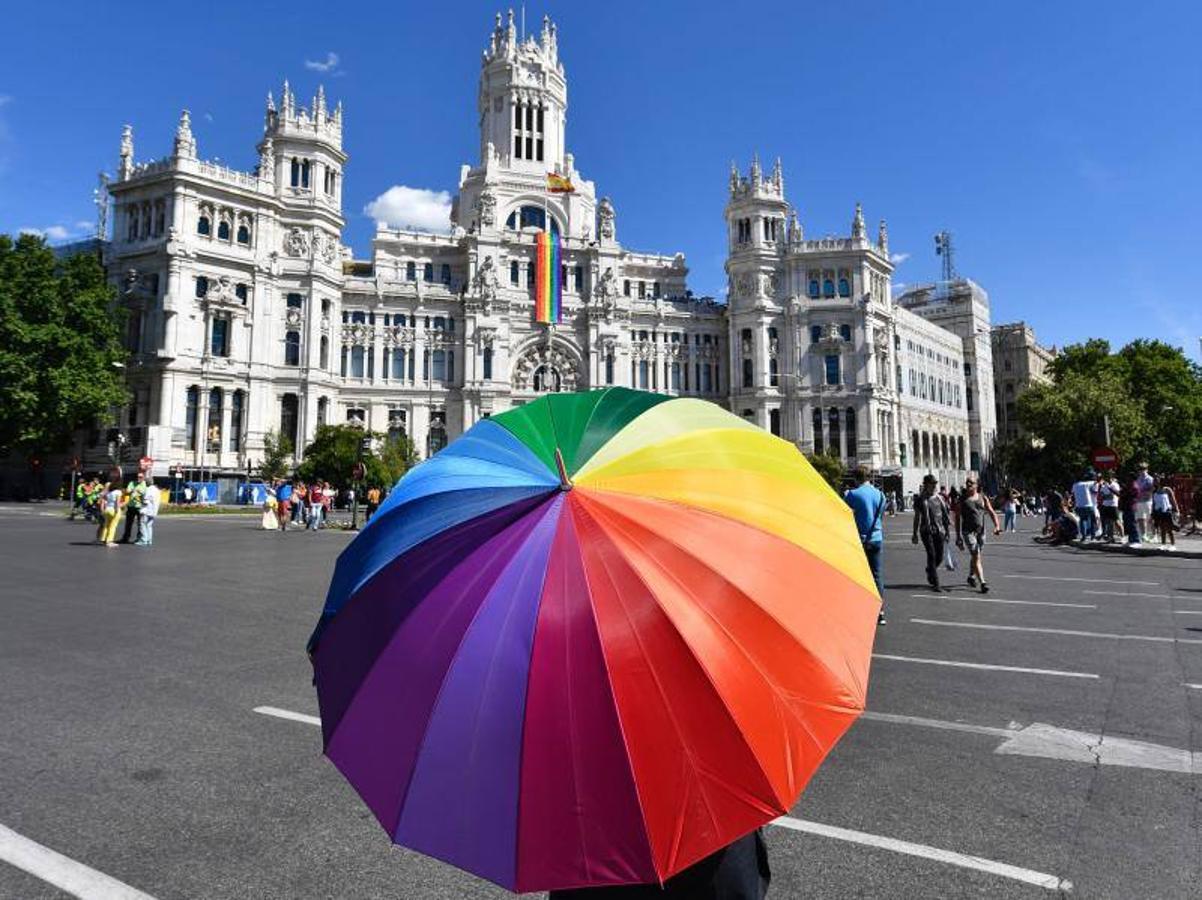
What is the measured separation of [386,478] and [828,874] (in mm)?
42262

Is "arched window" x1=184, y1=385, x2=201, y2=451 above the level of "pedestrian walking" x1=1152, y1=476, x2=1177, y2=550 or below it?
above

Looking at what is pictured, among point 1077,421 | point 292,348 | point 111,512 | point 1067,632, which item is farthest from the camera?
point 292,348

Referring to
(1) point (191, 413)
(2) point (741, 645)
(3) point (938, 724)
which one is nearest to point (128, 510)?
(3) point (938, 724)

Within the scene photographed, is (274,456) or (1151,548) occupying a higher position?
(274,456)

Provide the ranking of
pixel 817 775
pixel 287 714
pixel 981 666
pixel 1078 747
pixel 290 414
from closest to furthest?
pixel 817 775, pixel 1078 747, pixel 287 714, pixel 981 666, pixel 290 414

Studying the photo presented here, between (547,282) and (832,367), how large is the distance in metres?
27.2

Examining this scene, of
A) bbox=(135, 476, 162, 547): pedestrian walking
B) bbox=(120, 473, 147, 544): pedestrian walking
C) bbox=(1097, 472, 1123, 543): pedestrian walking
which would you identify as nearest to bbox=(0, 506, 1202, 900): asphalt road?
bbox=(135, 476, 162, 547): pedestrian walking

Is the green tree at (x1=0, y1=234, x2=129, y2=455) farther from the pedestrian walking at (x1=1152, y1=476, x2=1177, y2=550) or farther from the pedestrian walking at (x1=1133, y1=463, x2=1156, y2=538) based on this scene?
the pedestrian walking at (x1=1152, y1=476, x2=1177, y2=550)

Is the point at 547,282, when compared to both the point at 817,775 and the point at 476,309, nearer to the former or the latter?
the point at 476,309

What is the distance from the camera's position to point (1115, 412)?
47562mm

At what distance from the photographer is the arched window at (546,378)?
6650 centimetres

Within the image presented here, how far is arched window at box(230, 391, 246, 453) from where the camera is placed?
53.3 metres

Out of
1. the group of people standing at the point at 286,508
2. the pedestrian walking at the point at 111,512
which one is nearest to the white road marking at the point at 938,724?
the pedestrian walking at the point at 111,512

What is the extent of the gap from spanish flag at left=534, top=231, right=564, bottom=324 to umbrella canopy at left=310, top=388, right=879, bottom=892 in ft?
210
